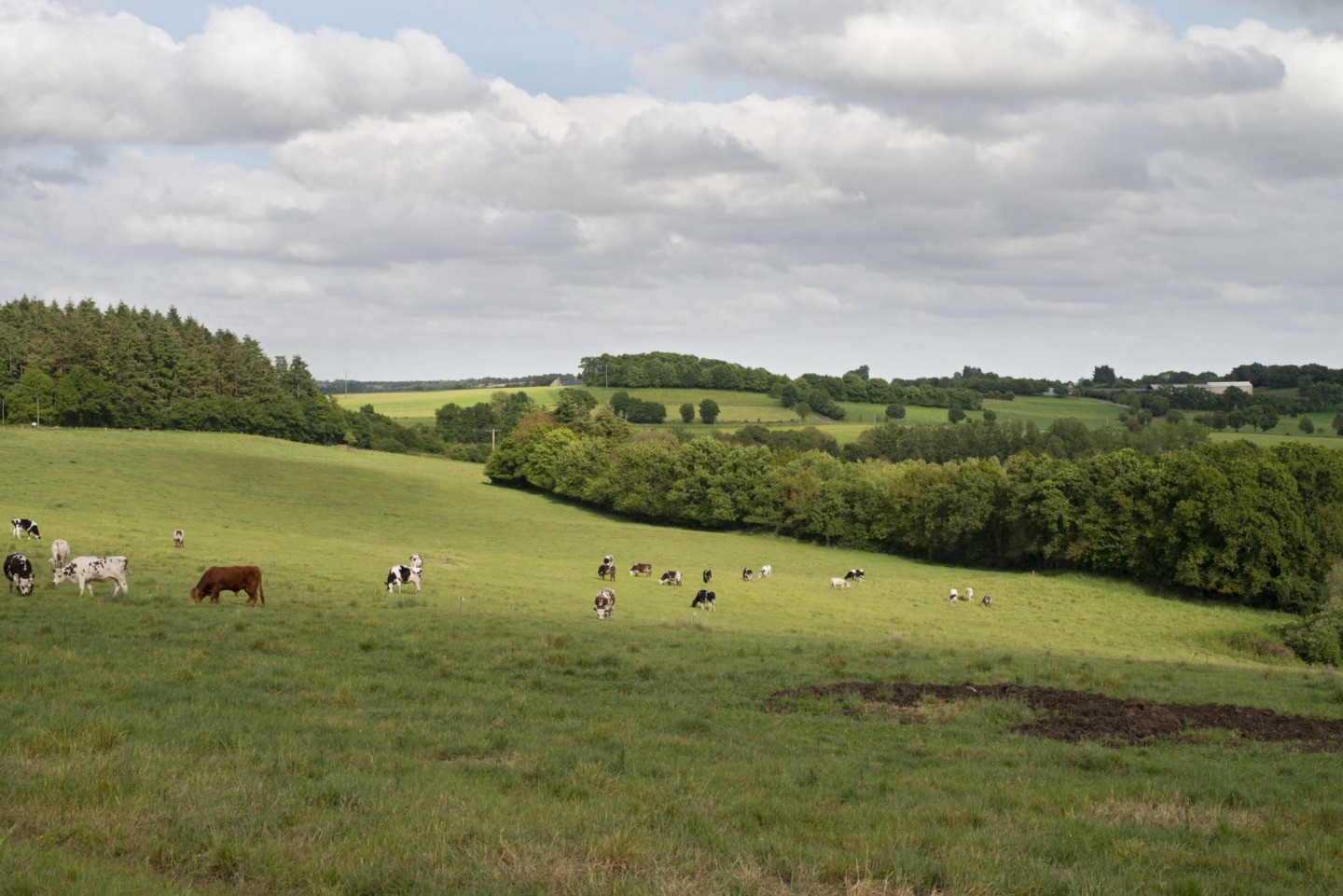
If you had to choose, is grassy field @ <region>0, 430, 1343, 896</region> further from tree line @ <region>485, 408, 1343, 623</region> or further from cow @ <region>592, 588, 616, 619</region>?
tree line @ <region>485, 408, 1343, 623</region>

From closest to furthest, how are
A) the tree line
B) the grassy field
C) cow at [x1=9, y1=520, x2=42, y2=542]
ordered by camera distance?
1. the grassy field
2. cow at [x1=9, y1=520, x2=42, y2=542]
3. the tree line

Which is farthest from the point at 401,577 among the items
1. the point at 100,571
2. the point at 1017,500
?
the point at 1017,500

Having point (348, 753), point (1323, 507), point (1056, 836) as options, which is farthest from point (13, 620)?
point (1323, 507)

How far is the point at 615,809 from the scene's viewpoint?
856cm

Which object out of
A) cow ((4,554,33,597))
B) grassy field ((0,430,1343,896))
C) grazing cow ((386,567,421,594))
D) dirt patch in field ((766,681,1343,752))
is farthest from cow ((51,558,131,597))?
dirt patch in field ((766,681,1343,752))

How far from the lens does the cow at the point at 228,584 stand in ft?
83.8

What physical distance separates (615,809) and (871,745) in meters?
5.29

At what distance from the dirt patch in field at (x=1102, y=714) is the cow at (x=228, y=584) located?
16.2 meters

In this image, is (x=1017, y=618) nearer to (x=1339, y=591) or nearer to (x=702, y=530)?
(x=1339, y=591)

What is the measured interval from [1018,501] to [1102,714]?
212 feet

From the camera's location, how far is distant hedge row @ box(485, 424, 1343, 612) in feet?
198

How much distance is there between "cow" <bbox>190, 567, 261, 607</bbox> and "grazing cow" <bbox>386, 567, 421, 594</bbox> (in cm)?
731

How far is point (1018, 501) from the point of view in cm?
7650

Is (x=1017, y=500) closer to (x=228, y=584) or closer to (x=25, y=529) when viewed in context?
(x=228, y=584)
